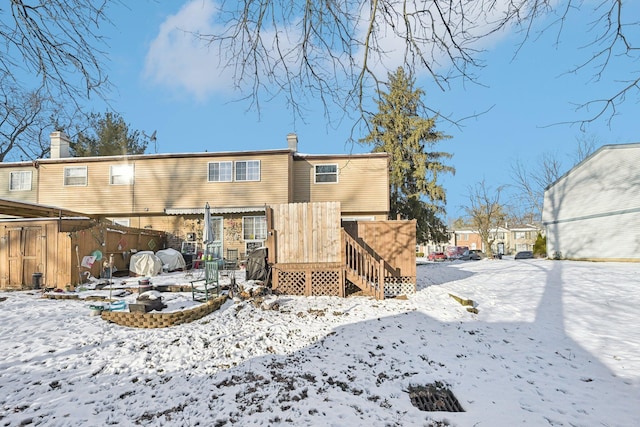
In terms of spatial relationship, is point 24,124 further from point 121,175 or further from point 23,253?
point 121,175

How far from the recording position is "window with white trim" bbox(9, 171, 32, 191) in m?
17.6

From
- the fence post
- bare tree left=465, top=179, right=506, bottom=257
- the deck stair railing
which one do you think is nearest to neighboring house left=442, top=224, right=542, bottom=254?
bare tree left=465, top=179, right=506, bottom=257

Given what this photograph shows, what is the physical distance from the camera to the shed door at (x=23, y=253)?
10.2 m

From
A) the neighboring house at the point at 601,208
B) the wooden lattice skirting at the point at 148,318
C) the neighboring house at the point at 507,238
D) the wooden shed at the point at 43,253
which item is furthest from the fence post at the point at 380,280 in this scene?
the neighboring house at the point at 507,238

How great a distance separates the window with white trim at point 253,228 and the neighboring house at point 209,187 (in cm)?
5

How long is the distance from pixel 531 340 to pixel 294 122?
5.91m

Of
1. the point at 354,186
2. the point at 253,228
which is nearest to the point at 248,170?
the point at 253,228

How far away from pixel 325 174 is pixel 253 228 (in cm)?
472

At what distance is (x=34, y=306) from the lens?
7.58m

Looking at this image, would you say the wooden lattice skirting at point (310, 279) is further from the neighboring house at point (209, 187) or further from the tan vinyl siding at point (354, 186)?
the tan vinyl siding at point (354, 186)

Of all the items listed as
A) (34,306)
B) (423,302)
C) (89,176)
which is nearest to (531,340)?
(423,302)

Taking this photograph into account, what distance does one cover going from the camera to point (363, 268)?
9.70 m

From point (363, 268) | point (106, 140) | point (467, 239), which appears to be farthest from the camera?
point (467, 239)

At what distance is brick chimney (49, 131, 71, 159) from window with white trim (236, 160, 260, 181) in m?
10.2
